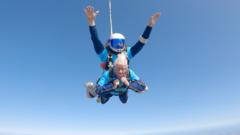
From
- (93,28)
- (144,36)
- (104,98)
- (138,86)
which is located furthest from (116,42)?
(104,98)

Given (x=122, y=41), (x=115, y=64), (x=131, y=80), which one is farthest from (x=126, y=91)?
(x=122, y=41)

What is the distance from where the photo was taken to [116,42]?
5.08 meters

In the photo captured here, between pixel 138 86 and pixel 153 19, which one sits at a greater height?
pixel 153 19

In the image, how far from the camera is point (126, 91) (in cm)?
547

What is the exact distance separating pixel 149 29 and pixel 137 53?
66 centimetres

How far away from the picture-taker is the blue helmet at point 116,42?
16.7 ft

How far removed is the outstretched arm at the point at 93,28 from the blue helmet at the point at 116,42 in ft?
0.79

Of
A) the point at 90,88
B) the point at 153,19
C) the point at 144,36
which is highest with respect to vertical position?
the point at 153,19

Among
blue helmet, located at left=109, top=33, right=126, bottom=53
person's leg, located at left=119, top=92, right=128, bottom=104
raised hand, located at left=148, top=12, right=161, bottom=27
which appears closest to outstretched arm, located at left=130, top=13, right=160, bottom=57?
raised hand, located at left=148, top=12, right=161, bottom=27

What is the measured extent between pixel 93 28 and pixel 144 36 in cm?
132

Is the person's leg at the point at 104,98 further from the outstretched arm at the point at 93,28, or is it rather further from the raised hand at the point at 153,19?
the raised hand at the point at 153,19

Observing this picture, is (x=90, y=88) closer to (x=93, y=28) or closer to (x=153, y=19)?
(x=93, y=28)

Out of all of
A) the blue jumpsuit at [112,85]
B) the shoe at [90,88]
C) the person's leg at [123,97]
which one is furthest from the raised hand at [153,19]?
the shoe at [90,88]

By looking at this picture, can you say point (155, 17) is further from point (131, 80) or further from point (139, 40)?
point (131, 80)
